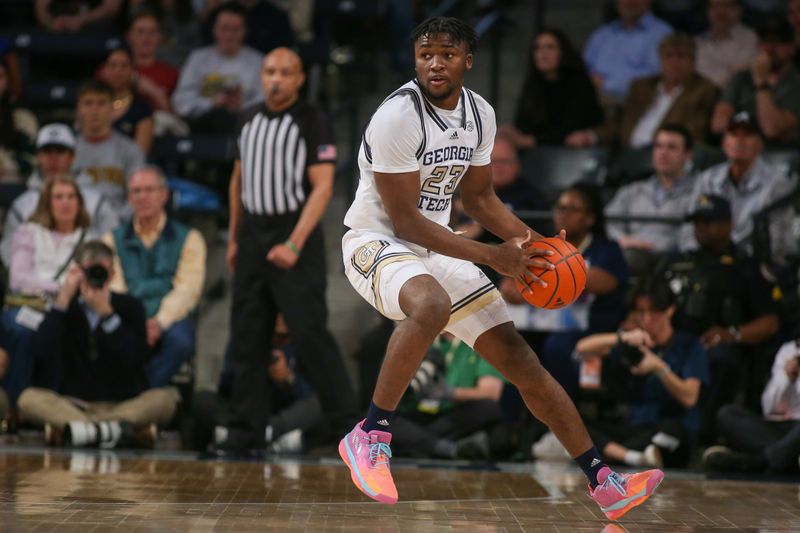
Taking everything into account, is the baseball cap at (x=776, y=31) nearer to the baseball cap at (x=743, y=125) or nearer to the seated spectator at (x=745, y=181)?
the seated spectator at (x=745, y=181)

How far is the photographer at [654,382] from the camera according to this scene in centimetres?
775

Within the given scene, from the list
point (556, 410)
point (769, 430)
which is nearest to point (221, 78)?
point (769, 430)

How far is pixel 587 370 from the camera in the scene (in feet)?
26.3

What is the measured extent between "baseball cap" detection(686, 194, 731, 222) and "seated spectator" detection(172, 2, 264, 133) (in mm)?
3777

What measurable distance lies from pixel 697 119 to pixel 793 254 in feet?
5.35

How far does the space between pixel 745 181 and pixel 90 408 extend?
14.4ft

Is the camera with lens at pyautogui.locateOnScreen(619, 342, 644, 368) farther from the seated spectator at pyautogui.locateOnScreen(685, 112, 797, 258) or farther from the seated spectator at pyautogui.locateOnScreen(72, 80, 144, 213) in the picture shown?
the seated spectator at pyautogui.locateOnScreen(72, 80, 144, 213)

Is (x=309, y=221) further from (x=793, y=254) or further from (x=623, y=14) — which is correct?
(x=623, y=14)

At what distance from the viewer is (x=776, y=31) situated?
9.77m

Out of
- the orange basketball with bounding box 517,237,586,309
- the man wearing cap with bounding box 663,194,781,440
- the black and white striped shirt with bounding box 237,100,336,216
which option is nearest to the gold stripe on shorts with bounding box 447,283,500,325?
the orange basketball with bounding box 517,237,586,309

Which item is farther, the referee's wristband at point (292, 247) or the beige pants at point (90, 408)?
the beige pants at point (90, 408)

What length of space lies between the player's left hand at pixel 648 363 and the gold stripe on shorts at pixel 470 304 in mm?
2502

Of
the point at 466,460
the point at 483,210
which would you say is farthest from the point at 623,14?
the point at 483,210

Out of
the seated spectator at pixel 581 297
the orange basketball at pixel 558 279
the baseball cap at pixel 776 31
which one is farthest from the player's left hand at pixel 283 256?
the baseball cap at pixel 776 31
